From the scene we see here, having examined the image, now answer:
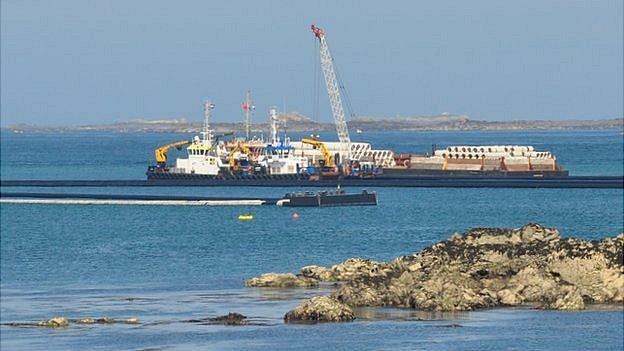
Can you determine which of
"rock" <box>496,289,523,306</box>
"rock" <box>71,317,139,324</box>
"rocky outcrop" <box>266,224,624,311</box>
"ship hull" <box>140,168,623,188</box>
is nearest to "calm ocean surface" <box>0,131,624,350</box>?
"rock" <box>71,317,139,324</box>

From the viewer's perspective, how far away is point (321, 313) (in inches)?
1917

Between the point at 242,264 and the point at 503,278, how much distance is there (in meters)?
19.8

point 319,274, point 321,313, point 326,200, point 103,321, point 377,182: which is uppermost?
point 377,182

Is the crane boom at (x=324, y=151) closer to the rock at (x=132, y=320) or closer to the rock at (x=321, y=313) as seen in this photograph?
the rock at (x=132, y=320)

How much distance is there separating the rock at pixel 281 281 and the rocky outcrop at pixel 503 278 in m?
1.41

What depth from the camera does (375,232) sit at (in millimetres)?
92000

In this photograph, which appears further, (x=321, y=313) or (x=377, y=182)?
(x=377, y=182)

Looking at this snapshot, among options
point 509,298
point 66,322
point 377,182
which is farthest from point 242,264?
point 377,182

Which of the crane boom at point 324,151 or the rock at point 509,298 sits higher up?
the crane boom at point 324,151

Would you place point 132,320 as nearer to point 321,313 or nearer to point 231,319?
point 231,319

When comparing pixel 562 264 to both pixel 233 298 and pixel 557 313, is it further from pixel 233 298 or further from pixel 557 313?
pixel 233 298

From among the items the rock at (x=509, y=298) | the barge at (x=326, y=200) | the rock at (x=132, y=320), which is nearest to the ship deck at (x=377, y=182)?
the barge at (x=326, y=200)

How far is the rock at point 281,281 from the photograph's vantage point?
58.9 meters

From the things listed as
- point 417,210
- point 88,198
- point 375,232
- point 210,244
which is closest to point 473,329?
point 210,244
